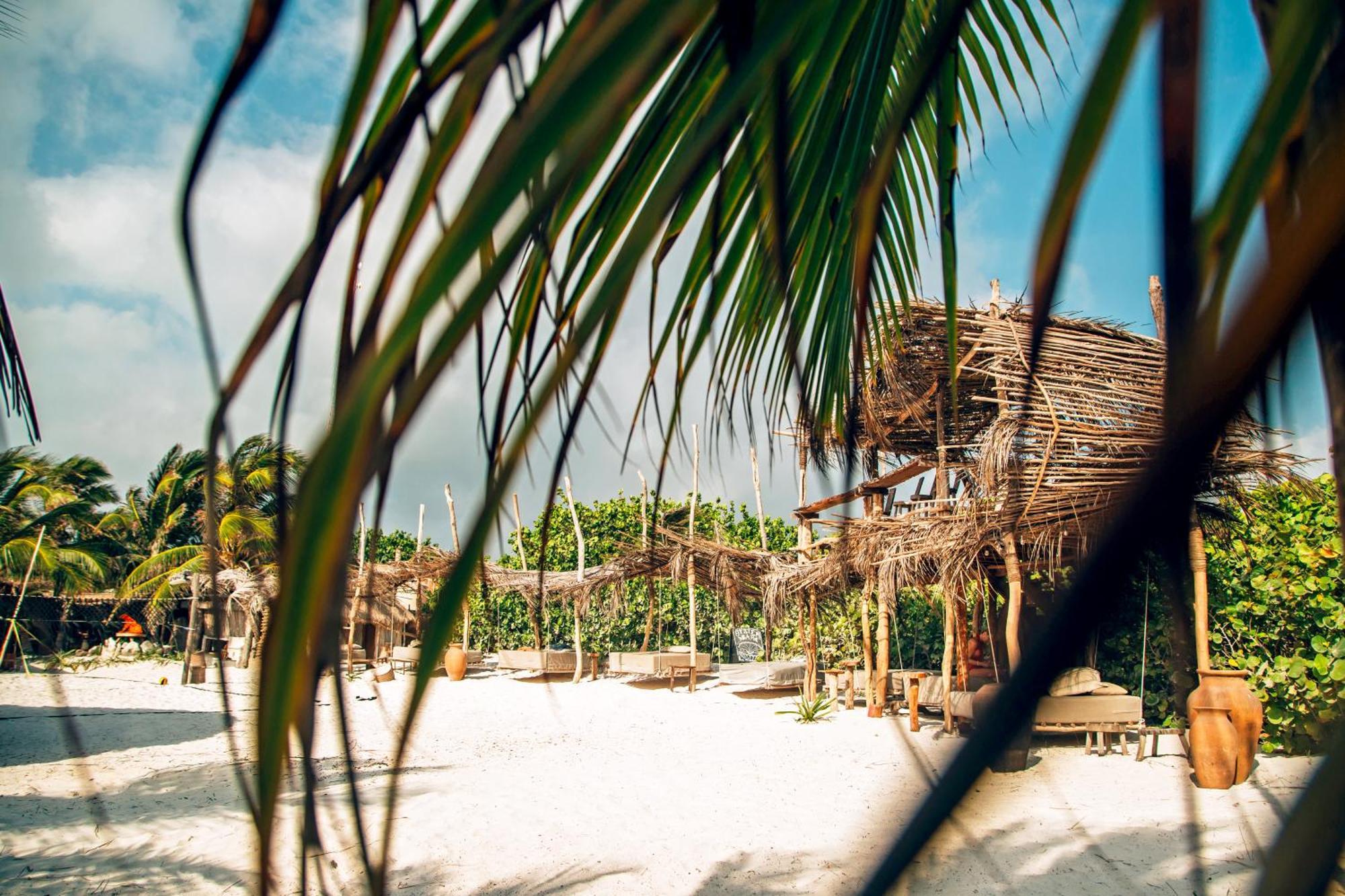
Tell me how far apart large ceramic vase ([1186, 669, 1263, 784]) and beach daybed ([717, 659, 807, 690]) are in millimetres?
7644

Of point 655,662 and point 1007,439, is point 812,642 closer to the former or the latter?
point 655,662

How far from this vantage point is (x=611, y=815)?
6.33 meters

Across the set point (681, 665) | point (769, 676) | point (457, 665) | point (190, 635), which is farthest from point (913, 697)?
point (190, 635)

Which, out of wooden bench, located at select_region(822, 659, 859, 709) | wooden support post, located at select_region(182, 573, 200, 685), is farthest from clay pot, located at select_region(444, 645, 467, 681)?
wooden bench, located at select_region(822, 659, 859, 709)

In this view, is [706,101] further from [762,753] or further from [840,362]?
[762,753]

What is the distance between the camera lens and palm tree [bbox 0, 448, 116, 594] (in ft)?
57.1

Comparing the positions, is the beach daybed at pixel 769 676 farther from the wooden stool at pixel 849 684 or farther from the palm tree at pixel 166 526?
the palm tree at pixel 166 526

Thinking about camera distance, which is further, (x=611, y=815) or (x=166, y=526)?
(x=166, y=526)

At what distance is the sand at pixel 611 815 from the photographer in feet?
15.5

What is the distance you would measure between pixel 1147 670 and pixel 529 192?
35.9 feet

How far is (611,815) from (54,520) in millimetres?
17848

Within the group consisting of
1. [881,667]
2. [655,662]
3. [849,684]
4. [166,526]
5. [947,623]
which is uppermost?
[166,526]

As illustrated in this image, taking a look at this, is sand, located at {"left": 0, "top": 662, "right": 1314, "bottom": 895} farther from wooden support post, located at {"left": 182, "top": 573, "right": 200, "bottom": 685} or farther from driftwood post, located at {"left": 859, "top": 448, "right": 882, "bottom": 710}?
wooden support post, located at {"left": 182, "top": 573, "right": 200, "bottom": 685}

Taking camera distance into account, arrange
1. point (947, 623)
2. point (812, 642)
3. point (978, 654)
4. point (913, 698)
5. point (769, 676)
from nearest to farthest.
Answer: point (947, 623) < point (913, 698) < point (978, 654) < point (812, 642) < point (769, 676)
